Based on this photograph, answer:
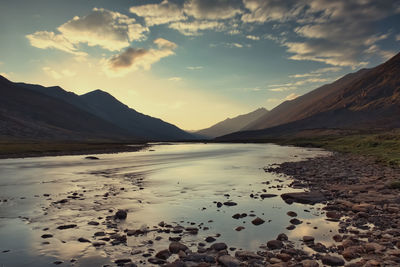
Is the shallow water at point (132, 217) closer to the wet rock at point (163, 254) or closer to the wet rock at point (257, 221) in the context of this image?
the wet rock at point (257, 221)

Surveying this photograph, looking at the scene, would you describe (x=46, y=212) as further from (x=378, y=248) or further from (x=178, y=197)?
(x=378, y=248)

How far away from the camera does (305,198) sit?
22.3 metres

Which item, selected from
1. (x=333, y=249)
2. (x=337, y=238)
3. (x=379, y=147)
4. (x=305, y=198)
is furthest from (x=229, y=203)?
(x=379, y=147)

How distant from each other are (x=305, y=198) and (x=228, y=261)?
526 inches

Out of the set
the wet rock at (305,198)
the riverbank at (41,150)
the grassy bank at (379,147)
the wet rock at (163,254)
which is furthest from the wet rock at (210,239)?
the riverbank at (41,150)

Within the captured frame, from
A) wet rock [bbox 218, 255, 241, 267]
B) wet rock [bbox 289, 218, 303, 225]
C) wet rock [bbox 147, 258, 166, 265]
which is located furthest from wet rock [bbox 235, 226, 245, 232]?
wet rock [bbox 147, 258, 166, 265]

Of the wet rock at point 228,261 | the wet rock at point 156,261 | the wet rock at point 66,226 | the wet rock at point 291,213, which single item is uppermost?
the wet rock at point 66,226

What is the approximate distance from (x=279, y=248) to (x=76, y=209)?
50.3 ft

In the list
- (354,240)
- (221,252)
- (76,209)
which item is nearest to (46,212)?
(76,209)

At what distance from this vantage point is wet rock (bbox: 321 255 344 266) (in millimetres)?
11041

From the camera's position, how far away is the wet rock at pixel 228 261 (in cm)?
1106

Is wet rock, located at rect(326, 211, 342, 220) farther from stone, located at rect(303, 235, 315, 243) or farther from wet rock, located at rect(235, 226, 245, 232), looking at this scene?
wet rock, located at rect(235, 226, 245, 232)

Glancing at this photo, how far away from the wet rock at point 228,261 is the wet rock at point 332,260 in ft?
11.7

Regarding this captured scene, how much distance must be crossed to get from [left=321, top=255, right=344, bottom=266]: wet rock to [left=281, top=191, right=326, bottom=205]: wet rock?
1067 cm
